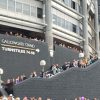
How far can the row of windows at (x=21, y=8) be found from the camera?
43969 millimetres

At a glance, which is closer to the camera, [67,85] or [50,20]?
[67,85]

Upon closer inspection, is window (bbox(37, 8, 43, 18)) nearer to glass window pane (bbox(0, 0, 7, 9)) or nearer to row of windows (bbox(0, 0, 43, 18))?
row of windows (bbox(0, 0, 43, 18))

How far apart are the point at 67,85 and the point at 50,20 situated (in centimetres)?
1140

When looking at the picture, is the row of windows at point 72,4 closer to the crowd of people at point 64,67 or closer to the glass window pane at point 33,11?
the glass window pane at point 33,11

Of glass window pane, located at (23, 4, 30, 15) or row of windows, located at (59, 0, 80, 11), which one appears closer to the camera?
glass window pane, located at (23, 4, 30, 15)

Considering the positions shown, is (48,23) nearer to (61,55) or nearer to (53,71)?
(61,55)

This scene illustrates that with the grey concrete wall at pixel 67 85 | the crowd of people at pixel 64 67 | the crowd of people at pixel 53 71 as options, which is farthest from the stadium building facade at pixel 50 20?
the grey concrete wall at pixel 67 85

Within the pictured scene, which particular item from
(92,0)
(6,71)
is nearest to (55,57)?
(6,71)

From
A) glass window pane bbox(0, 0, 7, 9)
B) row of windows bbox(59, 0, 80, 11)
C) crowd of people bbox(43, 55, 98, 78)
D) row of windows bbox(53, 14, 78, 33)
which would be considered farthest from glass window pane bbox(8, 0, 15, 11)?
row of windows bbox(59, 0, 80, 11)

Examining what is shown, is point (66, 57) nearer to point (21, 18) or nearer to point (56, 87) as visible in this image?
point (21, 18)

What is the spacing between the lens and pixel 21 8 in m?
46.2

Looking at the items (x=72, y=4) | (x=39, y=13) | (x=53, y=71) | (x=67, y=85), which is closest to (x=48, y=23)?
(x=39, y=13)

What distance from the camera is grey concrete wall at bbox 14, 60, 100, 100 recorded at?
36.2m

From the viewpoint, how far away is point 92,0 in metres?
70.4
